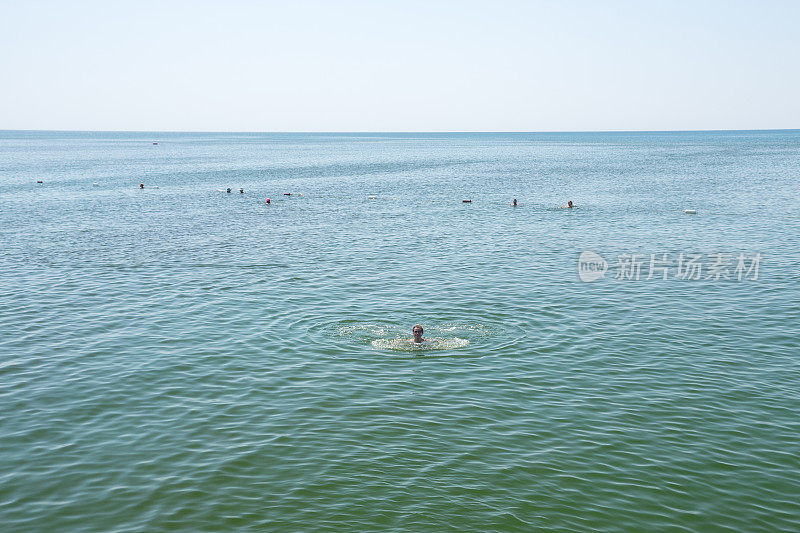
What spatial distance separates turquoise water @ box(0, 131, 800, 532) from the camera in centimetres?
2020

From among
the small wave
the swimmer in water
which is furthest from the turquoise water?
the swimmer in water

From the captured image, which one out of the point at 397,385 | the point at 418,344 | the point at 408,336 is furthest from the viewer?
the point at 408,336

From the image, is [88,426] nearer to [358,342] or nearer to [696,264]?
[358,342]

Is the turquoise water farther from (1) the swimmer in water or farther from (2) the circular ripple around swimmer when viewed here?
(1) the swimmer in water

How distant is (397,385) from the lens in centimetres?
2906

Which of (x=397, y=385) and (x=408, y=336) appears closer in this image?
(x=397, y=385)

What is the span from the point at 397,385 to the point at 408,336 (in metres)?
6.11

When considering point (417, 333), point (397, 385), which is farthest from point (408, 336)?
point (397, 385)

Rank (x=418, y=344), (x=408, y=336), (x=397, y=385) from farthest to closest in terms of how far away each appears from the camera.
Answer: (x=408, y=336) < (x=418, y=344) < (x=397, y=385)

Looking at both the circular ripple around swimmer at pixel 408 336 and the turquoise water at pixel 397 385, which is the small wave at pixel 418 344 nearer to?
the circular ripple around swimmer at pixel 408 336

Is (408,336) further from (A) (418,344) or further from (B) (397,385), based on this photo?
(B) (397,385)

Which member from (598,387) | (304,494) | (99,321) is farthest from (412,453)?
(99,321)

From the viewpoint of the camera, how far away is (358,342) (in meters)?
34.4

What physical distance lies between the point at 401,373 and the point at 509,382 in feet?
15.8
